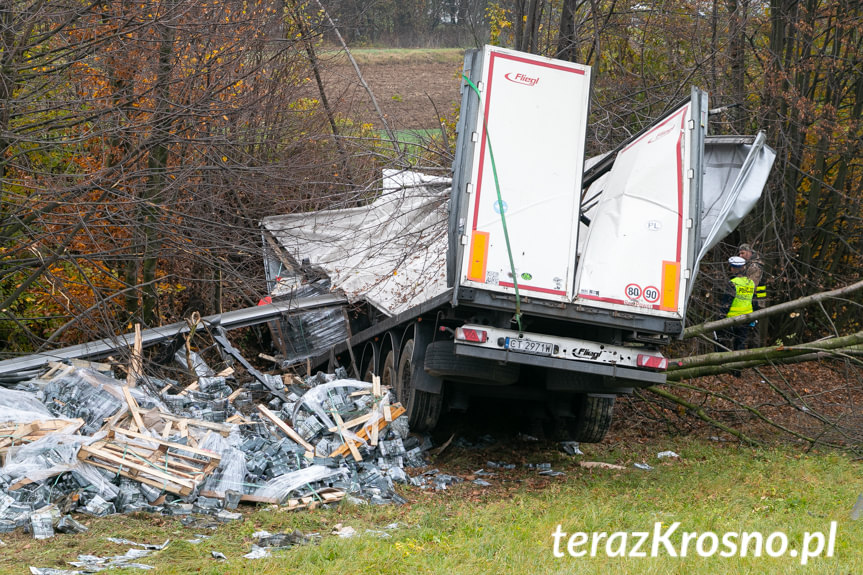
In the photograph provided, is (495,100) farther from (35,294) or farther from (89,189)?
(35,294)

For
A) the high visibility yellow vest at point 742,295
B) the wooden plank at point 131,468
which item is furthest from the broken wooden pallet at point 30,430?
the high visibility yellow vest at point 742,295

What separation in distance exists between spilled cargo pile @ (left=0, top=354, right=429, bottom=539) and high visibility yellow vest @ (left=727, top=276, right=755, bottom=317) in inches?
244

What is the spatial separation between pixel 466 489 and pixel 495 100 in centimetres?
370

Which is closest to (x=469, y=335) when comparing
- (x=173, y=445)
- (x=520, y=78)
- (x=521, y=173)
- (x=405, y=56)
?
(x=521, y=173)

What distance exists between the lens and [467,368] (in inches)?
340

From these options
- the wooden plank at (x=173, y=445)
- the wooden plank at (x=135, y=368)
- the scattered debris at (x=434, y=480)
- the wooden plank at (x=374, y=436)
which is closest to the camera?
the wooden plank at (x=173, y=445)

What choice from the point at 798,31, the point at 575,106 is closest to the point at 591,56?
the point at 798,31

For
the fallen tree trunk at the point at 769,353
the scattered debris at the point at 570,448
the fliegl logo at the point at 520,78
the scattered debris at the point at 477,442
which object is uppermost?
the fliegl logo at the point at 520,78

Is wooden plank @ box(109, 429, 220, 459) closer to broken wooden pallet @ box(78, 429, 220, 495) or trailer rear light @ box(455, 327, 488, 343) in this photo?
broken wooden pallet @ box(78, 429, 220, 495)

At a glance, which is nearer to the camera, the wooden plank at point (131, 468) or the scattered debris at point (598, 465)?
the wooden plank at point (131, 468)

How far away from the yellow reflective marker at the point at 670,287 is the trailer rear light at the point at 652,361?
52cm

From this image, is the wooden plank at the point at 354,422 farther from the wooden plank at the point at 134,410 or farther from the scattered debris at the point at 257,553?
the scattered debris at the point at 257,553

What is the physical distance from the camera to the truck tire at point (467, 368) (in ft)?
28.3

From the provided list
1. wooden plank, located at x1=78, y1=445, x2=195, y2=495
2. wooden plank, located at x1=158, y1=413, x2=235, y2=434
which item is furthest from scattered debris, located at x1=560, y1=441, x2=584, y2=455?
wooden plank, located at x1=78, y1=445, x2=195, y2=495
